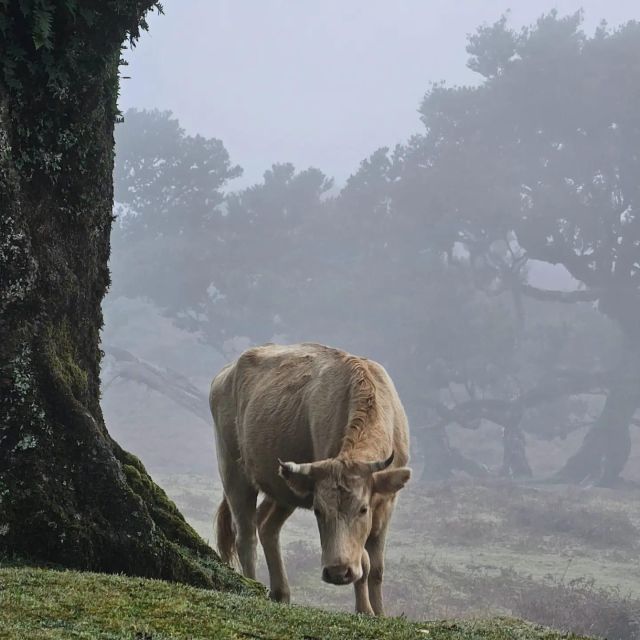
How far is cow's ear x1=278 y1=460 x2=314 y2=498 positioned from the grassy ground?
12.0 metres

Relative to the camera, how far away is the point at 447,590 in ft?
75.9

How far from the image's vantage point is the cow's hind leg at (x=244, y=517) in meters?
10.4

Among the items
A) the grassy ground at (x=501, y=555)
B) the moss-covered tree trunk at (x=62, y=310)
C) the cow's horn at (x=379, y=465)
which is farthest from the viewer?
the grassy ground at (x=501, y=555)

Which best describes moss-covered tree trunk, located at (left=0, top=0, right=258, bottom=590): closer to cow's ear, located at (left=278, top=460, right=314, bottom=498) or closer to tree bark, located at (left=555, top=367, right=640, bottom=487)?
cow's ear, located at (left=278, top=460, right=314, bottom=498)

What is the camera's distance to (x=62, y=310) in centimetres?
741

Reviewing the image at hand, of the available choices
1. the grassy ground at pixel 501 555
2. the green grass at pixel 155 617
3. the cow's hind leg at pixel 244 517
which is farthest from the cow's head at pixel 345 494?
the grassy ground at pixel 501 555

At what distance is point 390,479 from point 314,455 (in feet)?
5.43

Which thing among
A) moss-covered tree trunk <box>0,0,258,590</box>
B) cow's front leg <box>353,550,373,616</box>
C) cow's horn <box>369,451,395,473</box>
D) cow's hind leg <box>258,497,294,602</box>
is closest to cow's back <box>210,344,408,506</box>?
cow's hind leg <box>258,497,294,602</box>

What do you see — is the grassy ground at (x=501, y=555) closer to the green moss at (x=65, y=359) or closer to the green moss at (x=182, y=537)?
the green moss at (x=182, y=537)

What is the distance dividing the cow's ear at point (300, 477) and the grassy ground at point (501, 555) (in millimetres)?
12028

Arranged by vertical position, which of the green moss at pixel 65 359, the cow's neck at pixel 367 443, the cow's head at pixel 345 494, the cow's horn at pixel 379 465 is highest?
the green moss at pixel 65 359

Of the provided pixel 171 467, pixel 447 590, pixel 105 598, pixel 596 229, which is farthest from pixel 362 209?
pixel 105 598

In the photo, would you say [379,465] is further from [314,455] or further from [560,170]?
[560,170]

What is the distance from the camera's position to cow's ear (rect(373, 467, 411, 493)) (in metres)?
7.55
